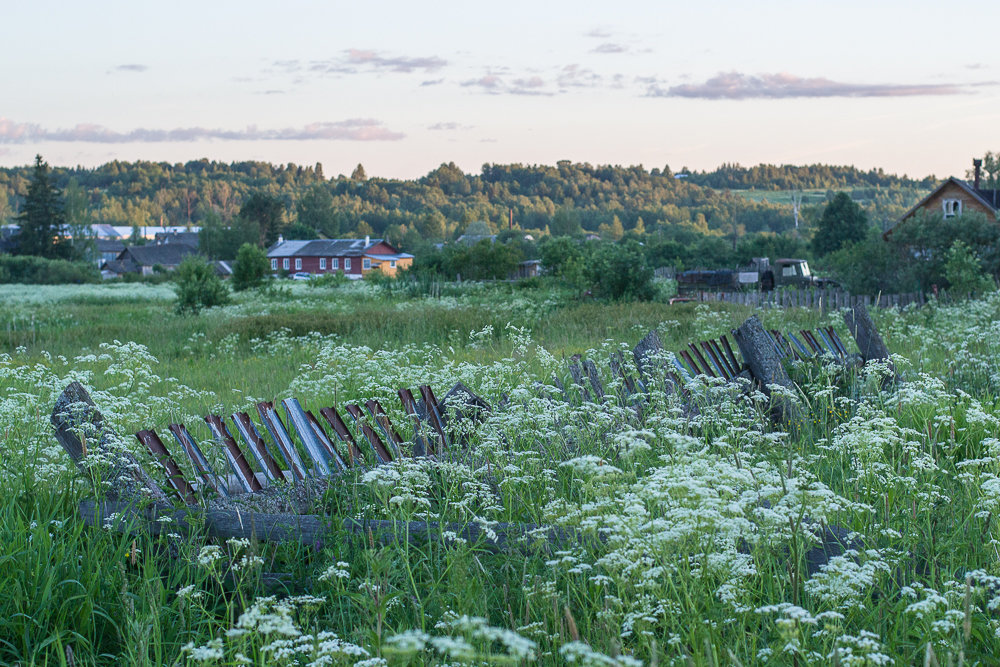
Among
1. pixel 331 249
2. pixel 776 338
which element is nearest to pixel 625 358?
pixel 776 338

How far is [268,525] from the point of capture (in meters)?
3.69

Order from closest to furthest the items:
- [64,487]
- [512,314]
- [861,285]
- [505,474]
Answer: [505,474] → [64,487] → [512,314] → [861,285]

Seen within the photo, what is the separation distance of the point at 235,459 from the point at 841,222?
215 feet

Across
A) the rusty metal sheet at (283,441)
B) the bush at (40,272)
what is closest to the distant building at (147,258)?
the bush at (40,272)

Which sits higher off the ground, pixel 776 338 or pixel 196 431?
pixel 776 338

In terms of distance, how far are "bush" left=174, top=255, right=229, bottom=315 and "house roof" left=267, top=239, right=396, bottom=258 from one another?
226 feet

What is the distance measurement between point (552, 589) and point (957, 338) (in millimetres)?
10512

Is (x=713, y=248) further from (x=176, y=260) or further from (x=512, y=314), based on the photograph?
(x=176, y=260)

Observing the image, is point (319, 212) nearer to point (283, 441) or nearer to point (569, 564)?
point (283, 441)

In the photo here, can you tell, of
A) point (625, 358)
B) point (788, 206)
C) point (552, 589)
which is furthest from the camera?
point (788, 206)

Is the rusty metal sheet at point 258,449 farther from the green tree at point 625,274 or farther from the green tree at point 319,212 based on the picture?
the green tree at point 319,212

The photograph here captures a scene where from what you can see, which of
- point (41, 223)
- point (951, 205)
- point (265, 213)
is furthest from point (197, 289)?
point (265, 213)

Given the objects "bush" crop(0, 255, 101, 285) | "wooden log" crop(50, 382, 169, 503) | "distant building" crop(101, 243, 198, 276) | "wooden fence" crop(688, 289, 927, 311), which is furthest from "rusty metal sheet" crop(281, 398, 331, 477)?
"distant building" crop(101, 243, 198, 276)

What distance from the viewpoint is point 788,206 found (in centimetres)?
16375
